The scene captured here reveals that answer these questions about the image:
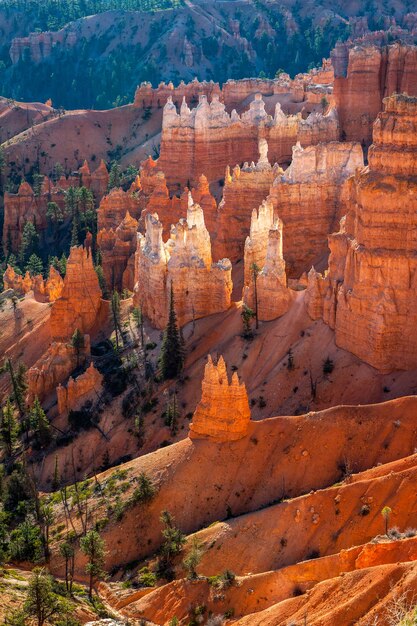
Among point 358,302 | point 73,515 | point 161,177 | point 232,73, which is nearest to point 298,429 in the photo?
point 358,302

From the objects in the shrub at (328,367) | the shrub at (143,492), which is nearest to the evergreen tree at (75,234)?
the shrub at (328,367)

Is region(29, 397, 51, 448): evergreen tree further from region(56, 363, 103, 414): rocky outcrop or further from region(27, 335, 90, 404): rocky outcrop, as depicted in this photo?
region(27, 335, 90, 404): rocky outcrop

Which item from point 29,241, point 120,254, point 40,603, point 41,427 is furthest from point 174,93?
point 40,603

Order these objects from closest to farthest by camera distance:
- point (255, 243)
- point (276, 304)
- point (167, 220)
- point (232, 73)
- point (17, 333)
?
1. point (276, 304)
2. point (255, 243)
3. point (17, 333)
4. point (167, 220)
5. point (232, 73)

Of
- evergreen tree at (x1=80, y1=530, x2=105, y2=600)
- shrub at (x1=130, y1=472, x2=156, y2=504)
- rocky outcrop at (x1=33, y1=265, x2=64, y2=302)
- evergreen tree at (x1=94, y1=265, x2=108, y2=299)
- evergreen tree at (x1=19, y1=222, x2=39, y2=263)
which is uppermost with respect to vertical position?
shrub at (x1=130, y1=472, x2=156, y2=504)

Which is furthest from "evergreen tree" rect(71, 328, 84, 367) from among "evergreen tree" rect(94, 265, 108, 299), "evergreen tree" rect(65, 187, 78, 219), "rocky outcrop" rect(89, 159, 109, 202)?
"rocky outcrop" rect(89, 159, 109, 202)

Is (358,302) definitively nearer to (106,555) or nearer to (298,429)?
(298,429)
